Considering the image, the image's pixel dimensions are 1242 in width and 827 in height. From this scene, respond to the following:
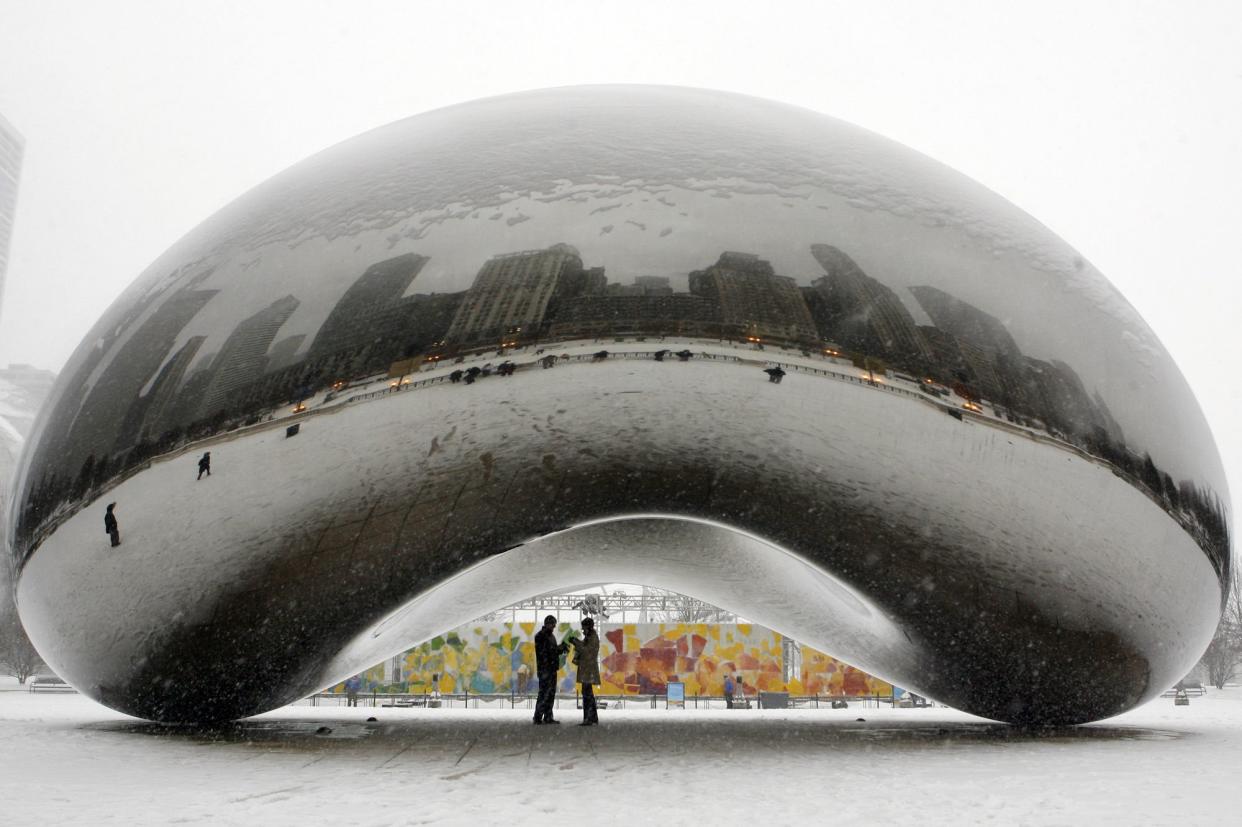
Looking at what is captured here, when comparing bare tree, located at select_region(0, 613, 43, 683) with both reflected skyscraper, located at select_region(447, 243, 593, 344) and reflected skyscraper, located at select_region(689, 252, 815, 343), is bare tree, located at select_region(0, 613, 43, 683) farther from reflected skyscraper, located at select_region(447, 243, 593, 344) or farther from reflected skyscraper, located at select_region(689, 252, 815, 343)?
reflected skyscraper, located at select_region(689, 252, 815, 343)

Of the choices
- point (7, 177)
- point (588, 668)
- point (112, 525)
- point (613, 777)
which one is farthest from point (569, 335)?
point (7, 177)

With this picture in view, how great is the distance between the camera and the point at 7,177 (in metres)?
113

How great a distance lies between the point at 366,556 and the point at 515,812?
2.54 m

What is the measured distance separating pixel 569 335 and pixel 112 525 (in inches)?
120

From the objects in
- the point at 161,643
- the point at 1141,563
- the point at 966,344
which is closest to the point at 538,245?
the point at 966,344

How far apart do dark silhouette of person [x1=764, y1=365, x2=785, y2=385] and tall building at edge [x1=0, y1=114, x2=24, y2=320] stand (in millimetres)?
122161

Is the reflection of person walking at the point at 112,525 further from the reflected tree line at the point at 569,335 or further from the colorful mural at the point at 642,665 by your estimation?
the colorful mural at the point at 642,665

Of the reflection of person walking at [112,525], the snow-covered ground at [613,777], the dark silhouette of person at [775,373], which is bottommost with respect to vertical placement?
the snow-covered ground at [613,777]

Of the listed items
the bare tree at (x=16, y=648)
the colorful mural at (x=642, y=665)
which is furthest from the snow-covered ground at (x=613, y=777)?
the bare tree at (x=16, y=648)

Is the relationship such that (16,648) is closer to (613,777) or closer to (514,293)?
(514,293)

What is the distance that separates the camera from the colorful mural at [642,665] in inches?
899

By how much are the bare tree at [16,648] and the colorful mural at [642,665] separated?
1494 cm

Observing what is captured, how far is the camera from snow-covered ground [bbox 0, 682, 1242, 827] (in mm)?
3756

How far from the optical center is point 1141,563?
625cm
